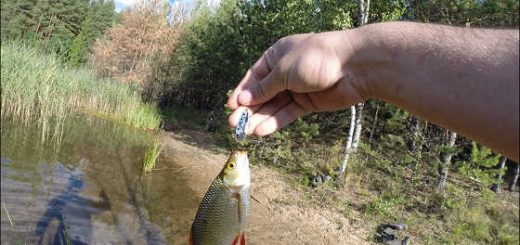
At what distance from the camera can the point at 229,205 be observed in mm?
2199

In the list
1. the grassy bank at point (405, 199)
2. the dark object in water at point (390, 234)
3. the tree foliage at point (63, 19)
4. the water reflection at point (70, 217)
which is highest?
the tree foliage at point (63, 19)

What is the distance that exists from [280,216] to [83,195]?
361 cm

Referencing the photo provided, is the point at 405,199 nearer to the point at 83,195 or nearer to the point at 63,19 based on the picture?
the point at 83,195

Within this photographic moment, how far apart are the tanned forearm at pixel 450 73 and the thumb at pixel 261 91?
1.08 ft

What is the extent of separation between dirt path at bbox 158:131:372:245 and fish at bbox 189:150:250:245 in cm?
549

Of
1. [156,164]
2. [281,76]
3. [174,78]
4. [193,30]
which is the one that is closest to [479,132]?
[281,76]

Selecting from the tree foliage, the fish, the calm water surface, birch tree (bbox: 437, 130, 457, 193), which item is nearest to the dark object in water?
birch tree (bbox: 437, 130, 457, 193)

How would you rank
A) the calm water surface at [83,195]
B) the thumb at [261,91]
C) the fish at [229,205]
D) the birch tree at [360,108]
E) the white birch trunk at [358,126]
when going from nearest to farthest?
the thumb at [261,91]
the fish at [229,205]
the calm water surface at [83,195]
the birch tree at [360,108]
the white birch trunk at [358,126]

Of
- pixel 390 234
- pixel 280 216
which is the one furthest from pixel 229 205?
pixel 280 216

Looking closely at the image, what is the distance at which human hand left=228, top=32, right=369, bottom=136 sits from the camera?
1.75m

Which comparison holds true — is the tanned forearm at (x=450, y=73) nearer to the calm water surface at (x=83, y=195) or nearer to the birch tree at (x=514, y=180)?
the calm water surface at (x=83, y=195)

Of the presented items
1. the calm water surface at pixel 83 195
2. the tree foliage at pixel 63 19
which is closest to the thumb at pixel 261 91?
the calm water surface at pixel 83 195

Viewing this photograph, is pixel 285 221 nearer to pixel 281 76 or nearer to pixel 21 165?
pixel 21 165

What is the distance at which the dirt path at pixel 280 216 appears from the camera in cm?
834
